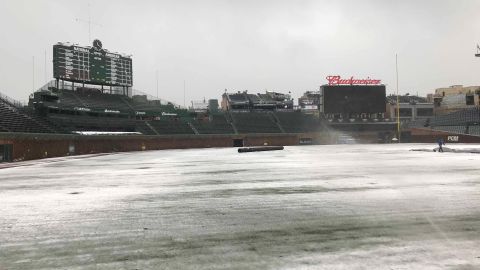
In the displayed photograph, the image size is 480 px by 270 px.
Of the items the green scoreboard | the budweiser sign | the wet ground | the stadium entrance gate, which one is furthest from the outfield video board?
the wet ground

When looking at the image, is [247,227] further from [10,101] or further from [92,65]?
[92,65]

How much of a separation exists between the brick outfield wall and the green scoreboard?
14630 millimetres

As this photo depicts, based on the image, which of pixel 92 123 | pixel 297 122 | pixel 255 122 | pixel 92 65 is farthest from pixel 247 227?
pixel 297 122

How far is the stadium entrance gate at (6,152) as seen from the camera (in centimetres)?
3585

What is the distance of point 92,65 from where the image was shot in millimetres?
68375

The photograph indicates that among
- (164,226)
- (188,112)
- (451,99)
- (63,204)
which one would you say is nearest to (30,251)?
(164,226)

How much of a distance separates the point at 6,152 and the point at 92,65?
117ft

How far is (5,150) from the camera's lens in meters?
36.2

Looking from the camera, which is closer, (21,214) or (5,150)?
(21,214)

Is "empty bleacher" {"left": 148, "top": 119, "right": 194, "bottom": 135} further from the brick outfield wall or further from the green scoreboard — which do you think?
the green scoreboard

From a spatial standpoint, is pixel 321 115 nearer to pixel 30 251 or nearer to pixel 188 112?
pixel 188 112

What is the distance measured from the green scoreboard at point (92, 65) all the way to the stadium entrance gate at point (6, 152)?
3143 cm

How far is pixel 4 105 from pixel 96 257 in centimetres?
4688

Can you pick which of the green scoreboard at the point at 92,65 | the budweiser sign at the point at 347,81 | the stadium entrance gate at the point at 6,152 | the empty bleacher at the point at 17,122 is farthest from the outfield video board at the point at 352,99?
the stadium entrance gate at the point at 6,152
